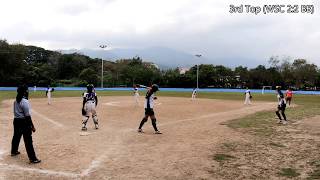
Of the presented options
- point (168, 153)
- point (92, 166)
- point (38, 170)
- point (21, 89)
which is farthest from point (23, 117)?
point (168, 153)

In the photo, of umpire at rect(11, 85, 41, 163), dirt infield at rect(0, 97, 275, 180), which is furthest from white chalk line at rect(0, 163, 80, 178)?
umpire at rect(11, 85, 41, 163)

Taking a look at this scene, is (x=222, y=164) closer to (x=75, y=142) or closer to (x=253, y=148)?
(x=253, y=148)

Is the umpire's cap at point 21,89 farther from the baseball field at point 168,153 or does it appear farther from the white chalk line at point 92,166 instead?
the white chalk line at point 92,166

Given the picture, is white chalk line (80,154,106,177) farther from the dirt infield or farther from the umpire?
the umpire

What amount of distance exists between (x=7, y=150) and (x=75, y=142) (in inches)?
88.6

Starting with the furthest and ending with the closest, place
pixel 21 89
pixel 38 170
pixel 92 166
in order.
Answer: pixel 21 89
pixel 92 166
pixel 38 170

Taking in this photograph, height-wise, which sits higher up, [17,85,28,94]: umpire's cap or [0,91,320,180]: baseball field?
[17,85,28,94]: umpire's cap

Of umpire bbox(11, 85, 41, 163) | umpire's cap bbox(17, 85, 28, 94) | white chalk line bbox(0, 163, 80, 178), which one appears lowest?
white chalk line bbox(0, 163, 80, 178)

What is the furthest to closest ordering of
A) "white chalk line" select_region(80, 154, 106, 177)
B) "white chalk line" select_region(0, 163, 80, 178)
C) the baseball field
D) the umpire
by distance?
the umpire
the baseball field
"white chalk line" select_region(80, 154, 106, 177)
"white chalk line" select_region(0, 163, 80, 178)

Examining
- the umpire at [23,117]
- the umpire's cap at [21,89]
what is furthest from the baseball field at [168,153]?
the umpire's cap at [21,89]

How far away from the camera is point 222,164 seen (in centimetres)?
1062

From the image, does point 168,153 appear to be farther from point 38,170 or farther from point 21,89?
point 21,89

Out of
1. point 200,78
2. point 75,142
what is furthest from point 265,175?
point 200,78

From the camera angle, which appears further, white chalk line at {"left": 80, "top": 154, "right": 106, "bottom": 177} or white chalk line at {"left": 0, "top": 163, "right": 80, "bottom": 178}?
white chalk line at {"left": 80, "top": 154, "right": 106, "bottom": 177}
